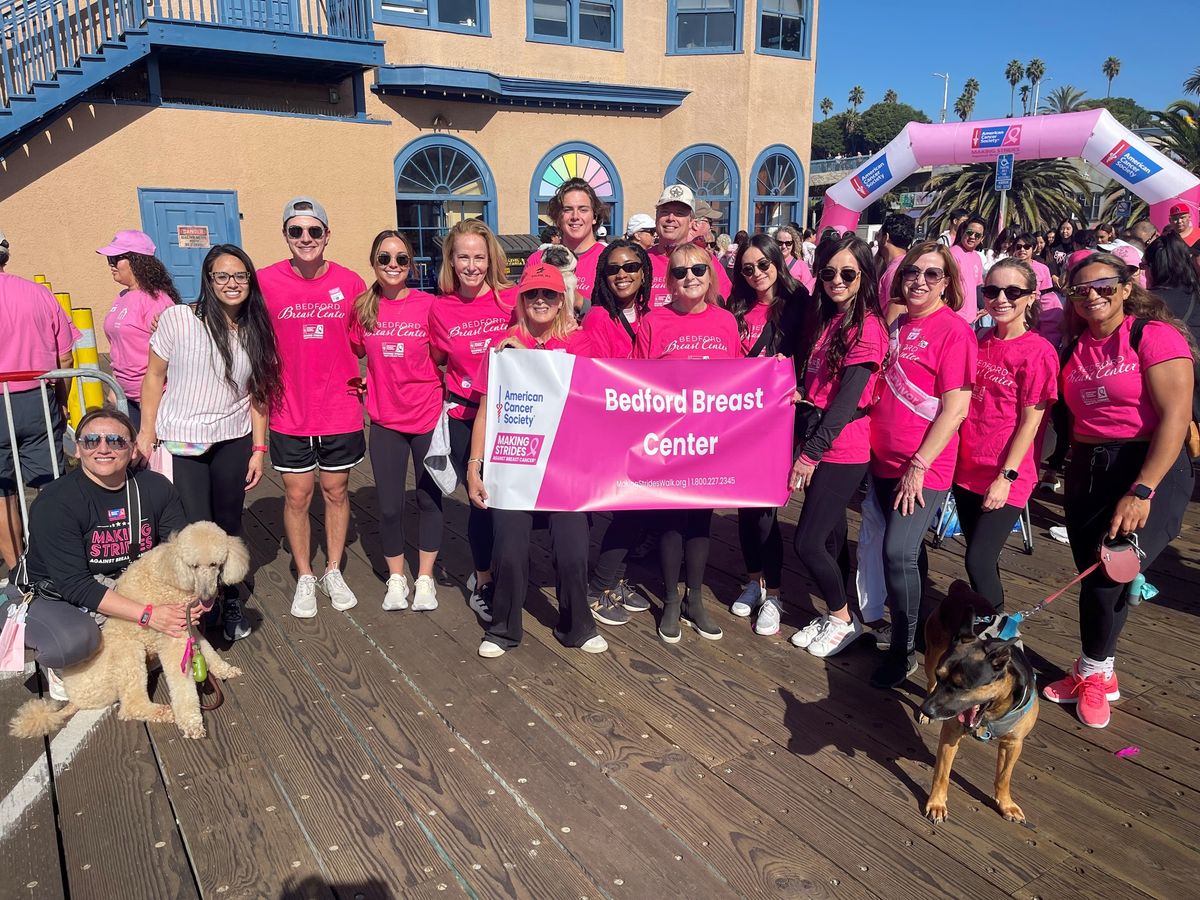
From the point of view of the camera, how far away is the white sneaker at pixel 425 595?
468 centimetres

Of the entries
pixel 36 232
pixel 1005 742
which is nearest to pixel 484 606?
pixel 1005 742

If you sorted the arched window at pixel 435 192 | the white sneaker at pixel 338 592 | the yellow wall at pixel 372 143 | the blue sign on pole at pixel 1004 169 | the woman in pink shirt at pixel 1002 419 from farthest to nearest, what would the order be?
1. the arched window at pixel 435 192
2. the blue sign on pole at pixel 1004 169
3. the yellow wall at pixel 372 143
4. the white sneaker at pixel 338 592
5. the woman in pink shirt at pixel 1002 419

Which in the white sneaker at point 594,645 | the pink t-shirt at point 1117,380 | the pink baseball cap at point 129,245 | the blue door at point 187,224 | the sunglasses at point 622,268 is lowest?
the white sneaker at point 594,645

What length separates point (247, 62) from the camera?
1285 centimetres

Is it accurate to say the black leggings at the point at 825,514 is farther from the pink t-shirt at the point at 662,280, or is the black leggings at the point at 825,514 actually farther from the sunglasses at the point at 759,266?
the pink t-shirt at the point at 662,280

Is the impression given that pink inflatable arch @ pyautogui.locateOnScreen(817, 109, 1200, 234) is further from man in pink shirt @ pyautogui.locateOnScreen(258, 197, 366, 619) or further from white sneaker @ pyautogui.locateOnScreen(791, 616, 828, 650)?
man in pink shirt @ pyautogui.locateOnScreen(258, 197, 366, 619)

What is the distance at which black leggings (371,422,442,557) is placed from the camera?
4484mm

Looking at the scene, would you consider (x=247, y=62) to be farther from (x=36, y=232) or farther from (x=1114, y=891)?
(x=1114, y=891)

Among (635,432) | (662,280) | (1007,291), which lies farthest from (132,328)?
(1007,291)

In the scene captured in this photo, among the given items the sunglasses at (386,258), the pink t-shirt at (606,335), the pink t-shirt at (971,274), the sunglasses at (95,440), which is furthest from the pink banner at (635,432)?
the pink t-shirt at (971,274)

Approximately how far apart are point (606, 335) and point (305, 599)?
2.25 metres

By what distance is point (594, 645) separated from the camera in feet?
13.8

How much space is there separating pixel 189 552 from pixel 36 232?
432 inches

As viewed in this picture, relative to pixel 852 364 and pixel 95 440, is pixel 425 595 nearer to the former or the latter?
pixel 95 440
